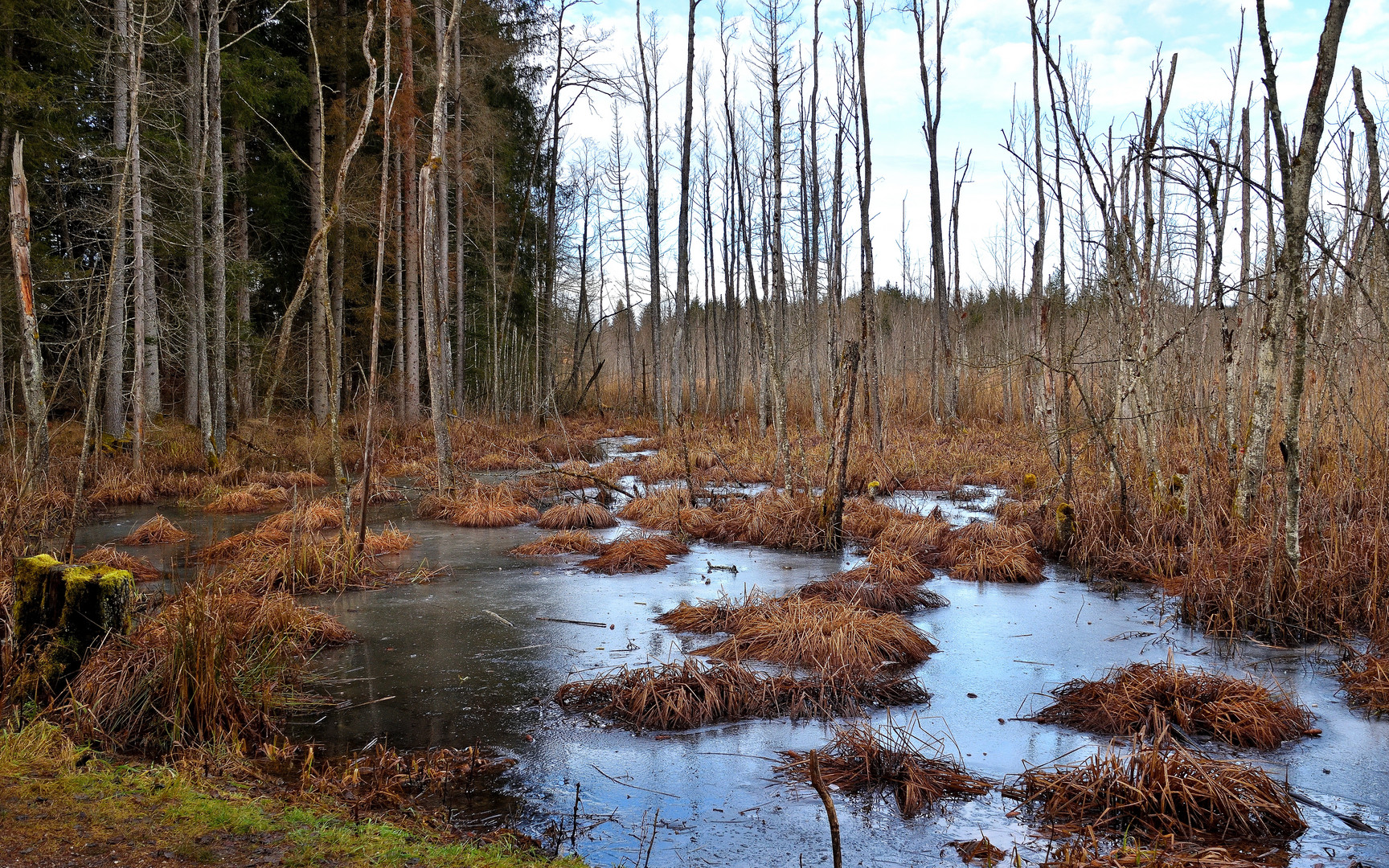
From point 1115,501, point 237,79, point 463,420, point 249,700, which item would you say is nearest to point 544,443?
point 463,420

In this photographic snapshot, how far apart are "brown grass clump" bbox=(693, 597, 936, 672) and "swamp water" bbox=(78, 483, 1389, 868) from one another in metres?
0.26

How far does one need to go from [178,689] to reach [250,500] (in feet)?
28.0

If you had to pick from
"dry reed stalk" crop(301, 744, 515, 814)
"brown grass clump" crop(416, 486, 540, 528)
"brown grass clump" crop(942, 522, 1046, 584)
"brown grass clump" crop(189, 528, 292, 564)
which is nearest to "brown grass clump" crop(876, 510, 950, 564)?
"brown grass clump" crop(942, 522, 1046, 584)

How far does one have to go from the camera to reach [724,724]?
4594 mm

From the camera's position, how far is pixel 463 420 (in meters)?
19.6

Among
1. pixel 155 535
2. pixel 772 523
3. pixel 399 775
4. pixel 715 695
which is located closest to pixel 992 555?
pixel 772 523

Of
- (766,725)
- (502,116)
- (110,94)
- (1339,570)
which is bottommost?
(766,725)

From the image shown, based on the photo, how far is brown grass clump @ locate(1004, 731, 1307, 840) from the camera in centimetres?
330

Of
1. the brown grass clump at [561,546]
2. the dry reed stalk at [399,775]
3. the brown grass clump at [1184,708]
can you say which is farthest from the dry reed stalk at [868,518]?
the dry reed stalk at [399,775]

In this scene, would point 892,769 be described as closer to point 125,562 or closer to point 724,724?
point 724,724

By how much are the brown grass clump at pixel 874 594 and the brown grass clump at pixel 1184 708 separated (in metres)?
2.12

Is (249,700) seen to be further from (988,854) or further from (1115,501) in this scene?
(1115,501)

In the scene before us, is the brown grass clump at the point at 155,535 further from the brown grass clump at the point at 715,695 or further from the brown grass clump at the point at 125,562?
the brown grass clump at the point at 715,695

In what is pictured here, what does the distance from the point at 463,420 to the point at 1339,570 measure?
1693cm
